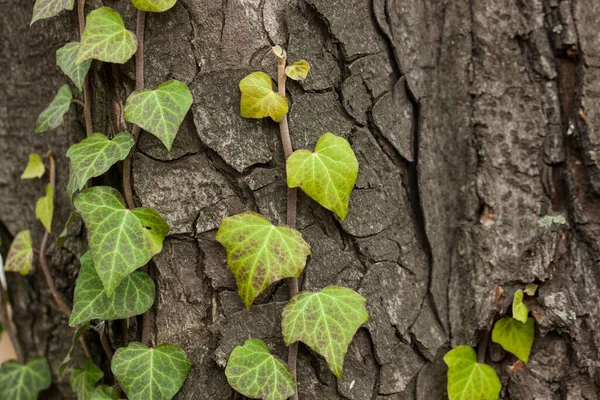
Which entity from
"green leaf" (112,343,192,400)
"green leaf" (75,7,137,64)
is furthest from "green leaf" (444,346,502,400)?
"green leaf" (75,7,137,64)

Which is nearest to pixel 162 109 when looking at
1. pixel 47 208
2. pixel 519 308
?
pixel 47 208

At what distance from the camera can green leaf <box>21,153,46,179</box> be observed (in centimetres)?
120

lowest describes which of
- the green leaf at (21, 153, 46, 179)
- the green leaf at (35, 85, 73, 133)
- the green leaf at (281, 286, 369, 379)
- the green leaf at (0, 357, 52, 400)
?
the green leaf at (0, 357, 52, 400)

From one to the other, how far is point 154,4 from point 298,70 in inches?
10.2

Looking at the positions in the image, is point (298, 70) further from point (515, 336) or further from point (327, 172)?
point (515, 336)

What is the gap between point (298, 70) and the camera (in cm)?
95

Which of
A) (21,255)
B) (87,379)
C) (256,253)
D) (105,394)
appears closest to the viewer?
(256,253)

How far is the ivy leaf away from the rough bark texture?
0.03m

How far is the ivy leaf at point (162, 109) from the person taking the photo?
90cm

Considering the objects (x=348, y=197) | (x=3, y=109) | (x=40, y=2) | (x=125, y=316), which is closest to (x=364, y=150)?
(x=348, y=197)

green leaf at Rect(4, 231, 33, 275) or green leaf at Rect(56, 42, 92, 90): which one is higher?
green leaf at Rect(56, 42, 92, 90)

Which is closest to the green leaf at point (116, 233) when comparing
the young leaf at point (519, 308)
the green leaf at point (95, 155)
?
the green leaf at point (95, 155)

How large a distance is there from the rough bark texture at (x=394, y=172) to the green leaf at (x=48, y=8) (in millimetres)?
81

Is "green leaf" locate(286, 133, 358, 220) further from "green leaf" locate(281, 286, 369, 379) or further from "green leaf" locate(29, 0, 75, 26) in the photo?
"green leaf" locate(29, 0, 75, 26)
